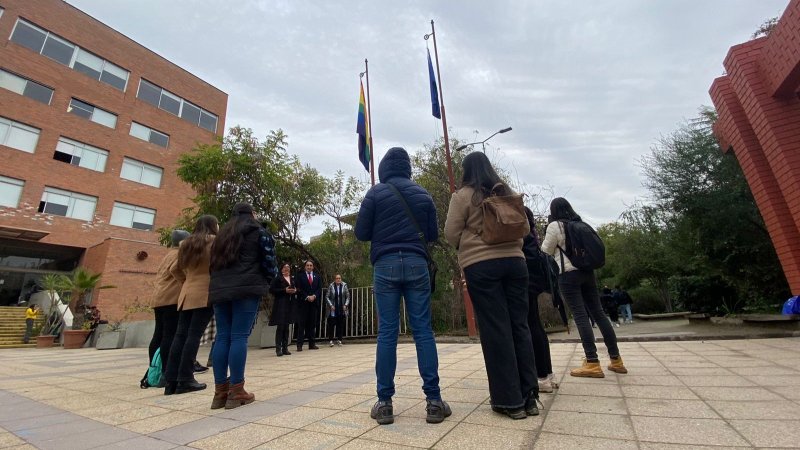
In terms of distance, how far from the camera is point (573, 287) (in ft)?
12.6

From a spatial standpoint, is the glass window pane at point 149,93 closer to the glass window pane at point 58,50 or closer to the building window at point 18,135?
the glass window pane at point 58,50

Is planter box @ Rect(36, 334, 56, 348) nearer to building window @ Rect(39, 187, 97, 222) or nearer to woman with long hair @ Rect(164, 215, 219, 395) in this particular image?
building window @ Rect(39, 187, 97, 222)

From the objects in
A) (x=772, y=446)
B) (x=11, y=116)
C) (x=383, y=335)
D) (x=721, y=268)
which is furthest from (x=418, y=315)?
(x=11, y=116)

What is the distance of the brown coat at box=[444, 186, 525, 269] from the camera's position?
265cm

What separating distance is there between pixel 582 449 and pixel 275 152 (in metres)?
9.98

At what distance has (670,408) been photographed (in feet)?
8.20

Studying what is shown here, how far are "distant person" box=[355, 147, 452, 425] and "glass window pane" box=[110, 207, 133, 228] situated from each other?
26104 millimetres

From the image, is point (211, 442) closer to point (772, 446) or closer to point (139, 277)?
point (772, 446)

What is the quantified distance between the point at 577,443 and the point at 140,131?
3066cm

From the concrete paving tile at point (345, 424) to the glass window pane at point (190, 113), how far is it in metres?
31.2

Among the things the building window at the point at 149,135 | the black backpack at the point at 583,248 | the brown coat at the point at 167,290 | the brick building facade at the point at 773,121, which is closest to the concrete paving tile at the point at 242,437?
the brown coat at the point at 167,290

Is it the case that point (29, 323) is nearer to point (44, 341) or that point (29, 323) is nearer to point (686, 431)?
point (44, 341)

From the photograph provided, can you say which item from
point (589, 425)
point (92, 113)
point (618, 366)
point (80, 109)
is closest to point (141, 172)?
point (92, 113)

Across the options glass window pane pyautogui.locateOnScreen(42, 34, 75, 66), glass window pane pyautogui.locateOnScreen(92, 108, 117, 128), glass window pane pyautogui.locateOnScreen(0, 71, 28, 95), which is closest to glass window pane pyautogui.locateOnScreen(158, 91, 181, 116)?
glass window pane pyautogui.locateOnScreen(92, 108, 117, 128)
